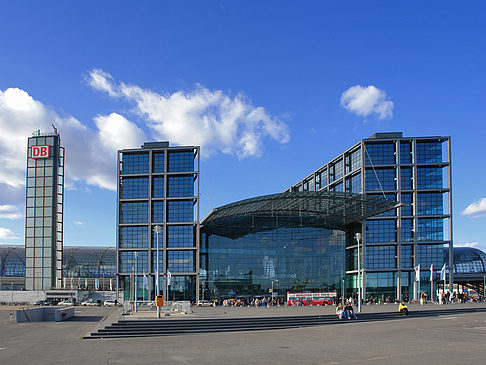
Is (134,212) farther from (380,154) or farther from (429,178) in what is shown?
(429,178)

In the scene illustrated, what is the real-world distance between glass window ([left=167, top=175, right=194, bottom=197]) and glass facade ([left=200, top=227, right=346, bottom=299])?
8167mm

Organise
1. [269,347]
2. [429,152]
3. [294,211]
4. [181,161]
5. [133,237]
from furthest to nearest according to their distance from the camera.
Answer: [133,237] < [181,161] < [429,152] < [294,211] < [269,347]

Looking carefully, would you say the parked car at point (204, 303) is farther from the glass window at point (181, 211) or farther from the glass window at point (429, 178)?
the glass window at point (429, 178)

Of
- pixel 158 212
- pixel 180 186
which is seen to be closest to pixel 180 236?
pixel 158 212

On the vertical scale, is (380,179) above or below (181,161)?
below

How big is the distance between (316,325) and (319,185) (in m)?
73.3

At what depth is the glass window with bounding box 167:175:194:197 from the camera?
278 ft

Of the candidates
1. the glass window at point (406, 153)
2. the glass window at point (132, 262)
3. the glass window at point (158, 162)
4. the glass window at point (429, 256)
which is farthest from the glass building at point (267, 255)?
the glass window at point (406, 153)

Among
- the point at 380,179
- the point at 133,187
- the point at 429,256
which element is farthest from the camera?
the point at 133,187

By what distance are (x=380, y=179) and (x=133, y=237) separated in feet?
145

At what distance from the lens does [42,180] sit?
90.9m

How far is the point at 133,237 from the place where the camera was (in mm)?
85562

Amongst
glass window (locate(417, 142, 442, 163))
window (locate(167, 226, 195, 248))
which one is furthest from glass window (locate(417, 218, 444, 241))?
window (locate(167, 226, 195, 248))

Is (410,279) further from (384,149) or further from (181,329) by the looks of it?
(181,329)
